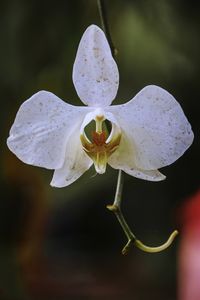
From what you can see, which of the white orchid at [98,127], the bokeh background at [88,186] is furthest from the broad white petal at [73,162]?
the bokeh background at [88,186]

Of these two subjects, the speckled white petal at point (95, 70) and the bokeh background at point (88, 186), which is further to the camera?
the bokeh background at point (88, 186)

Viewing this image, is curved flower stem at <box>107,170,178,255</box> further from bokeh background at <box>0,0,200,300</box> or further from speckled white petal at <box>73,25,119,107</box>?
bokeh background at <box>0,0,200,300</box>

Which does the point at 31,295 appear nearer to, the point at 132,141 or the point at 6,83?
the point at 6,83

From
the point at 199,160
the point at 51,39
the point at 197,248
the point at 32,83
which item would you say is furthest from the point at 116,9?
the point at 197,248

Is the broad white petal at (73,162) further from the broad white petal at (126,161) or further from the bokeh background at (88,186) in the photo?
the bokeh background at (88,186)

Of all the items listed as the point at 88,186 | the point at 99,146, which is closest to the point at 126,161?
the point at 99,146

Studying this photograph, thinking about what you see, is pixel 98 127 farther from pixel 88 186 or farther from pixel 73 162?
pixel 88 186

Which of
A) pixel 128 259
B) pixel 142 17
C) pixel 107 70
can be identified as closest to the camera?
pixel 107 70
